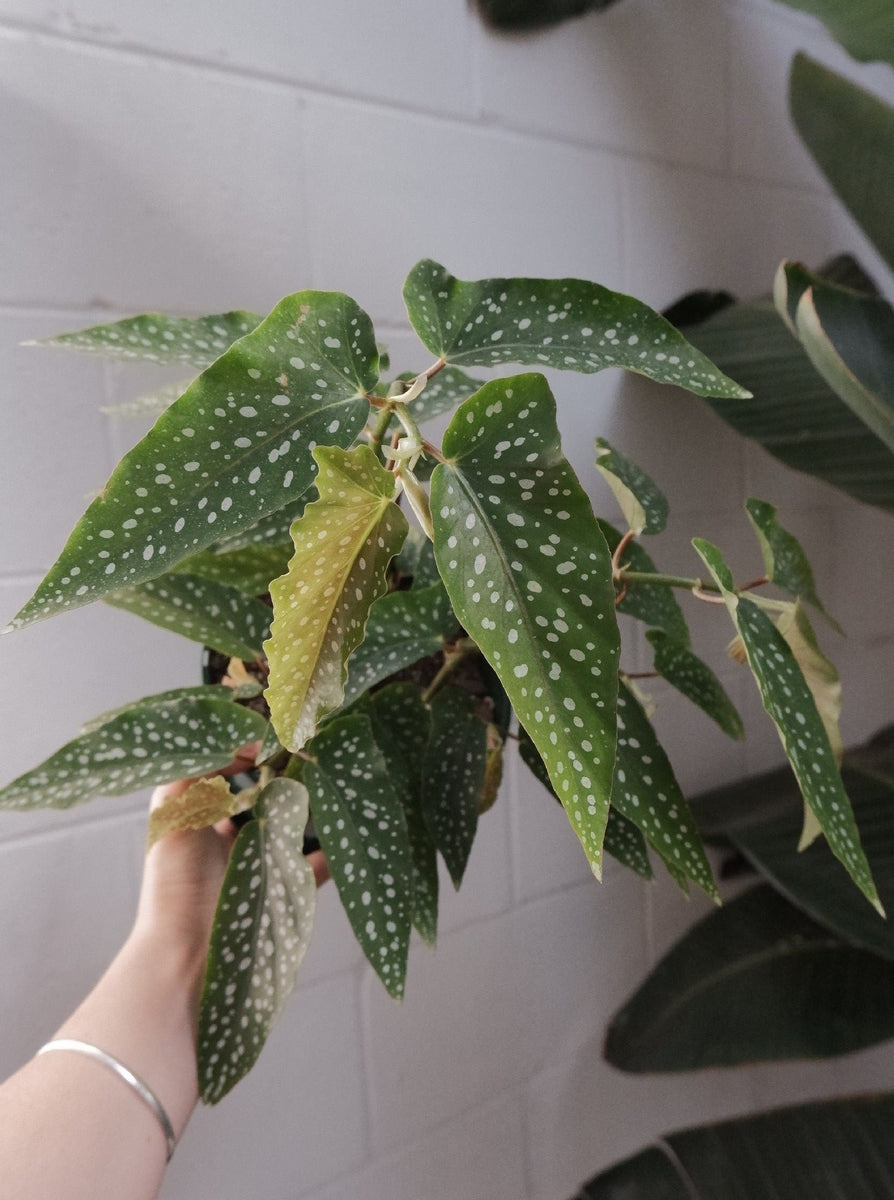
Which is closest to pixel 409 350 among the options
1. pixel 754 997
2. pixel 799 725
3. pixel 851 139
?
pixel 851 139

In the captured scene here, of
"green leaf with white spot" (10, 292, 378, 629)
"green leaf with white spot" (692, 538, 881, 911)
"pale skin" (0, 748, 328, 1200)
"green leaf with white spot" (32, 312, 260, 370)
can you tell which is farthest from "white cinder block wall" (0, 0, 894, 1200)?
"green leaf with white spot" (692, 538, 881, 911)

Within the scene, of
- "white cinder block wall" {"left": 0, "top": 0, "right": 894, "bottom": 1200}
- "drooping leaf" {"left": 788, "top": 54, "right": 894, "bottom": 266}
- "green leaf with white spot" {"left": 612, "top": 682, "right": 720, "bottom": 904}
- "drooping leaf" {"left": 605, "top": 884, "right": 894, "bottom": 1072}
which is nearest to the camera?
"green leaf with white spot" {"left": 612, "top": 682, "right": 720, "bottom": 904}

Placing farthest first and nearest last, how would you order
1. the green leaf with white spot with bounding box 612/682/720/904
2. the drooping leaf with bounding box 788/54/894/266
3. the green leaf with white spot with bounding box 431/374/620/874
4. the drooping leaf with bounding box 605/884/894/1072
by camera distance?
the drooping leaf with bounding box 605/884/894/1072, the drooping leaf with bounding box 788/54/894/266, the green leaf with white spot with bounding box 612/682/720/904, the green leaf with white spot with bounding box 431/374/620/874

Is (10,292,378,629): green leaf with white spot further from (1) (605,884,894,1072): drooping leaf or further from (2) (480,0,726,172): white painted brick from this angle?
(1) (605,884,894,1072): drooping leaf

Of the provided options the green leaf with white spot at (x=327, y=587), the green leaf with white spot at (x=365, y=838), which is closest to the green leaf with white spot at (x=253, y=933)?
the green leaf with white spot at (x=365, y=838)

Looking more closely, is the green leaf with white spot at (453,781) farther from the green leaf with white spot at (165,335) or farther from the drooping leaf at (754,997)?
the drooping leaf at (754,997)

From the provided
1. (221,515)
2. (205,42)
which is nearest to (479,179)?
(205,42)

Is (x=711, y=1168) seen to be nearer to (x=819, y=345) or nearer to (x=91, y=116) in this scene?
(x=819, y=345)

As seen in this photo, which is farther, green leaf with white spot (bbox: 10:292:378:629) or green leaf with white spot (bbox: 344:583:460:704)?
green leaf with white spot (bbox: 344:583:460:704)

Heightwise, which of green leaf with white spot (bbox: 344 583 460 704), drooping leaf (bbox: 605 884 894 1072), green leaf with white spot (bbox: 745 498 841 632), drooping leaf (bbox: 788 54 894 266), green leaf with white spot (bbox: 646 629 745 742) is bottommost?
drooping leaf (bbox: 605 884 894 1072)
